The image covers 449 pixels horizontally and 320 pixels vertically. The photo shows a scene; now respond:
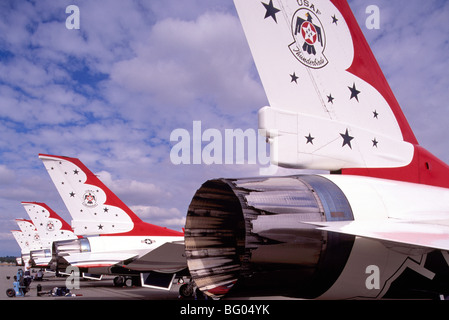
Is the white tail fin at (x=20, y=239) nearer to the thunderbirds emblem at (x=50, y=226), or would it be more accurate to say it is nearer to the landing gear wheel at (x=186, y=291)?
the thunderbirds emblem at (x=50, y=226)

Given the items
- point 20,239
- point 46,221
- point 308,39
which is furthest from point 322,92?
point 20,239

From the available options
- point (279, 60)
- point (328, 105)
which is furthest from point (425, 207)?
point (279, 60)

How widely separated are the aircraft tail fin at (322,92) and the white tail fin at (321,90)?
0.01 m

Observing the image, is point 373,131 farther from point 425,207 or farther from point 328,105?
point 425,207

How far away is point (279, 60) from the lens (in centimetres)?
423

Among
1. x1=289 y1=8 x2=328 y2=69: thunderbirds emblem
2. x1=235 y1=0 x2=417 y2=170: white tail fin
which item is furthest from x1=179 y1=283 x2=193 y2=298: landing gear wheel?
x1=289 y1=8 x2=328 y2=69: thunderbirds emblem

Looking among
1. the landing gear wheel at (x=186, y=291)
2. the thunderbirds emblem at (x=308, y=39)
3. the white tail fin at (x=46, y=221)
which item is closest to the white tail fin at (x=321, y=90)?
the thunderbirds emblem at (x=308, y=39)

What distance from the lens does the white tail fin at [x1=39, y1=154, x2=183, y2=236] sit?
635 inches

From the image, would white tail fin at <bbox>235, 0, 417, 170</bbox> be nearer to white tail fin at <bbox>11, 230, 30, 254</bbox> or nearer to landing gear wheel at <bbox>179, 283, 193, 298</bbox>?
landing gear wheel at <bbox>179, 283, 193, 298</bbox>

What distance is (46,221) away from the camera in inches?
1213

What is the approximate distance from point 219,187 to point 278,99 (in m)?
1.22

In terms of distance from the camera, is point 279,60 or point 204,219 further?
point 279,60

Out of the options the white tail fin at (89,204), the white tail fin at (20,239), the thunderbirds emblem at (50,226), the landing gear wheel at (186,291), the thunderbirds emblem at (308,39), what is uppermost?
the thunderbirds emblem at (308,39)

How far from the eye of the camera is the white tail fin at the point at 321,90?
414 centimetres
